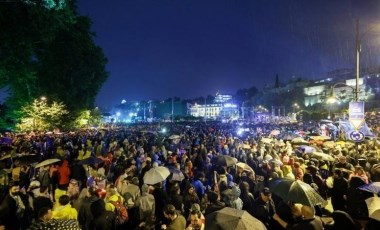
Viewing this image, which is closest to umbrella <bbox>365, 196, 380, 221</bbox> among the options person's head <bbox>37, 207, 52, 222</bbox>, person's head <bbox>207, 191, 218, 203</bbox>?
person's head <bbox>207, 191, 218, 203</bbox>

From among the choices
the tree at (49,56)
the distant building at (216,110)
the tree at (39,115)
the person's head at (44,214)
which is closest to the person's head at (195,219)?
the person's head at (44,214)

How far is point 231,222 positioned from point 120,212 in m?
3.29

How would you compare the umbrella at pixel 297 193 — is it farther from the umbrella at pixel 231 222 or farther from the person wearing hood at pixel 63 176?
the person wearing hood at pixel 63 176

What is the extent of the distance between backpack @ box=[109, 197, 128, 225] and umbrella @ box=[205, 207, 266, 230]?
9.39 ft

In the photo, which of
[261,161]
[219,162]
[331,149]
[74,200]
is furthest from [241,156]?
[74,200]

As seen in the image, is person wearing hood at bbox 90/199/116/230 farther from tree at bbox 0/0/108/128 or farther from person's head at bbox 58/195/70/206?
tree at bbox 0/0/108/128

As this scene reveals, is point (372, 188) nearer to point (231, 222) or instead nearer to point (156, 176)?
point (231, 222)

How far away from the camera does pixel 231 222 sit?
167 inches

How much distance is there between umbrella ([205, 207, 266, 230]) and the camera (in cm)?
416

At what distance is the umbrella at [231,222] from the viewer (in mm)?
4160

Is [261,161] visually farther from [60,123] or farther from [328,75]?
[328,75]

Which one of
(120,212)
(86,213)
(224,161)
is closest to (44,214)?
→ (86,213)

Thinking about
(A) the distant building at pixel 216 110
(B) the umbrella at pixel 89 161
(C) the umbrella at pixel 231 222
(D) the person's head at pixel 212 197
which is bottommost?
(D) the person's head at pixel 212 197

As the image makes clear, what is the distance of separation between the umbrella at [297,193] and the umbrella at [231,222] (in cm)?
187
